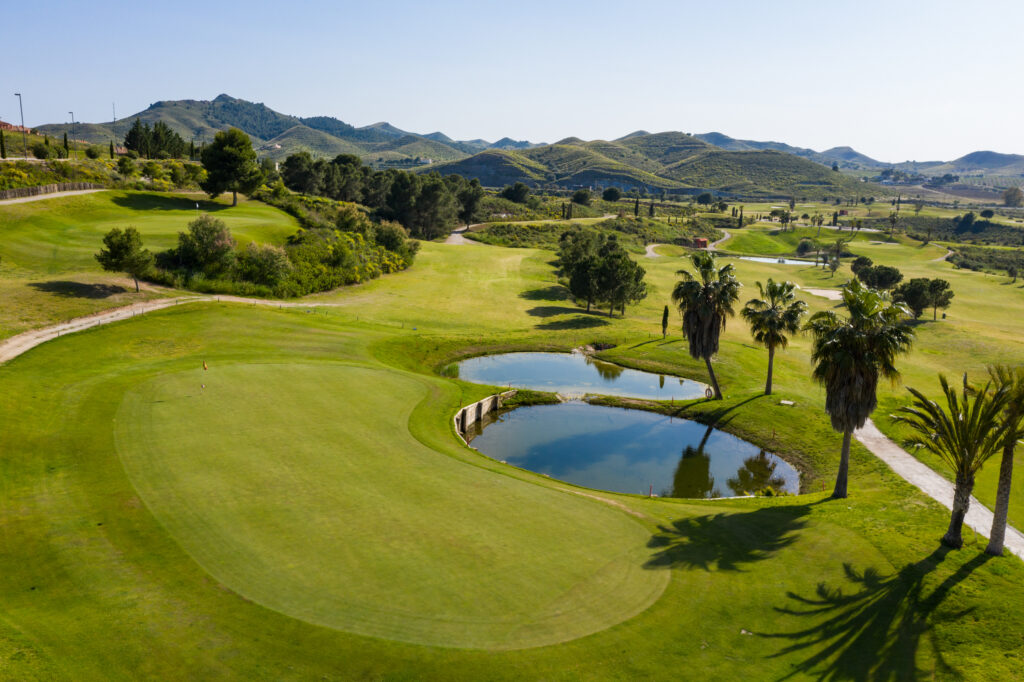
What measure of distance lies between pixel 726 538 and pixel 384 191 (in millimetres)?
142090

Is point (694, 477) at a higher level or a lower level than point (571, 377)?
lower

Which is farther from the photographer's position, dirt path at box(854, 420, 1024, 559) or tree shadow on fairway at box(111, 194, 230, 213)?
tree shadow on fairway at box(111, 194, 230, 213)

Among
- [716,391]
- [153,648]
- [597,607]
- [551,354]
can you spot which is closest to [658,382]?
[716,391]

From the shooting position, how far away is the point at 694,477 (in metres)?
40.9

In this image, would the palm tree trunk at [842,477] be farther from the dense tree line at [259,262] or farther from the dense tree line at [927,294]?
the dense tree line at [927,294]

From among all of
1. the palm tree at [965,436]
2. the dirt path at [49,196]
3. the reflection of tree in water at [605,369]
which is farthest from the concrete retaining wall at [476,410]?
the dirt path at [49,196]

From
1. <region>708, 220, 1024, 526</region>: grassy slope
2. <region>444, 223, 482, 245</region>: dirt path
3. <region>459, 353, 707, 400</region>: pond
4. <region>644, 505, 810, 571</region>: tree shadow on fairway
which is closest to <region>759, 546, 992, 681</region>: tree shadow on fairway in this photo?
<region>644, 505, 810, 571</region>: tree shadow on fairway

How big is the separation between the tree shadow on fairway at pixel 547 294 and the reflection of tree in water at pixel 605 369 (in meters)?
33.5

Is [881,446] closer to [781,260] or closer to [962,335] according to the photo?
[962,335]

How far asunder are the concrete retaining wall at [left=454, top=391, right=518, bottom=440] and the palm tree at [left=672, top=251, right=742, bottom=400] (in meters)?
17.1

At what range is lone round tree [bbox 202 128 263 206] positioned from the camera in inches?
3799

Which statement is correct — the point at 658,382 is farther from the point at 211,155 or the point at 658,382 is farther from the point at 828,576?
the point at 211,155

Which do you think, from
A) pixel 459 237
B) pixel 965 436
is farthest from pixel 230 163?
pixel 965 436

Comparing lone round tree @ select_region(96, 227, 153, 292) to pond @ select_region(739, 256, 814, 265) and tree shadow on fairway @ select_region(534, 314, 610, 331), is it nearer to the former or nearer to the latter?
tree shadow on fairway @ select_region(534, 314, 610, 331)
